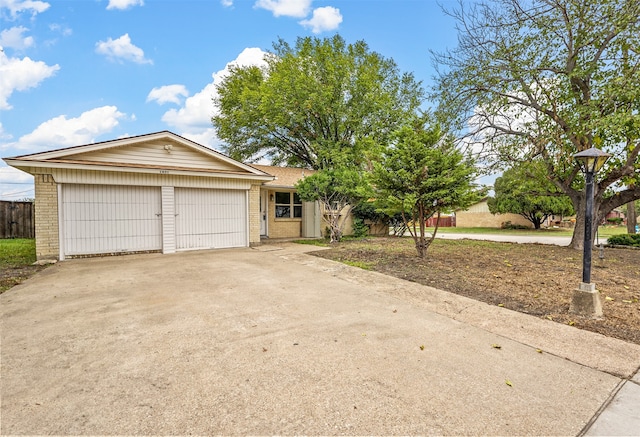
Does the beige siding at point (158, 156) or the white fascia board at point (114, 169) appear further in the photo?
the beige siding at point (158, 156)

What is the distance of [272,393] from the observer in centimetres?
230

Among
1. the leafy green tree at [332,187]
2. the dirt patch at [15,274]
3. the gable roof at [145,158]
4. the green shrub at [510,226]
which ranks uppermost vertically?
the gable roof at [145,158]

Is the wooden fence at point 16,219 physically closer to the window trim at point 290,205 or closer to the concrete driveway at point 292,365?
the window trim at point 290,205

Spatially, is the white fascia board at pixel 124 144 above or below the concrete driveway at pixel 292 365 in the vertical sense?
above

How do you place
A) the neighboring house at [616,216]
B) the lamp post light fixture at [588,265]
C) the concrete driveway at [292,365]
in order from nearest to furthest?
the concrete driveway at [292,365]
the lamp post light fixture at [588,265]
the neighboring house at [616,216]

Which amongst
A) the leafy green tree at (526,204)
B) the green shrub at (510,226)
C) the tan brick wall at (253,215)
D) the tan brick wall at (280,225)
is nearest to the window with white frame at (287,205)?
the tan brick wall at (280,225)

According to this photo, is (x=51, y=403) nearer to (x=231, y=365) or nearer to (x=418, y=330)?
(x=231, y=365)

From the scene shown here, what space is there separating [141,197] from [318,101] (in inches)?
365

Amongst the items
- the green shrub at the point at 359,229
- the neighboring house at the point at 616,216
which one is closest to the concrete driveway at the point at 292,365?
the green shrub at the point at 359,229

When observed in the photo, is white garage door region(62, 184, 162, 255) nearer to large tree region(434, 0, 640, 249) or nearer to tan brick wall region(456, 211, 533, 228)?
large tree region(434, 0, 640, 249)

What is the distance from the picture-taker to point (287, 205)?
13516 millimetres

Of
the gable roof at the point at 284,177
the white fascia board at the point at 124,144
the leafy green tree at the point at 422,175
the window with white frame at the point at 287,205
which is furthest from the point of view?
the window with white frame at the point at 287,205

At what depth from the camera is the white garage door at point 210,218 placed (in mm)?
9469

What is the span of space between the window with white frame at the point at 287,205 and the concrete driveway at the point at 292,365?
8445mm
